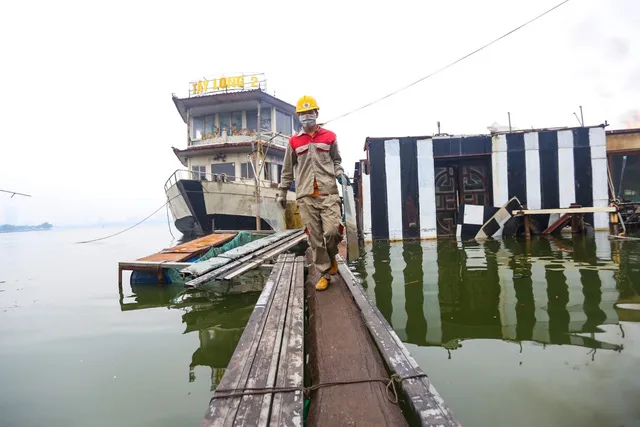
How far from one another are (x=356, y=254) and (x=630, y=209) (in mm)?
10147

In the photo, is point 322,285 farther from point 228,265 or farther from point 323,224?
point 228,265

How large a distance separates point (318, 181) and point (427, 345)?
5.81ft

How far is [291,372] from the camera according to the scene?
1.59 metres

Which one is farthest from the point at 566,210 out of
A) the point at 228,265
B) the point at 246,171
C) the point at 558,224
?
the point at 246,171

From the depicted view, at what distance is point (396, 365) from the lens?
161 cm

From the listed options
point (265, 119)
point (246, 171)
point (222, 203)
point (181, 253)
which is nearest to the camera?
point (181, 253)

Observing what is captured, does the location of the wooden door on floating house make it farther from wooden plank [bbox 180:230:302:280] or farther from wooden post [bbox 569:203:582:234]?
wooden plank [bbox 180:230:302:280]

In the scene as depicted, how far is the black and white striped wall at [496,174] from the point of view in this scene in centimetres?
973

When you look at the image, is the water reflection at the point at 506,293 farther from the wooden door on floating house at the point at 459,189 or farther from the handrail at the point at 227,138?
the handrail at the point at 227,138

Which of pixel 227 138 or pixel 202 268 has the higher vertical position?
pixel 227 138

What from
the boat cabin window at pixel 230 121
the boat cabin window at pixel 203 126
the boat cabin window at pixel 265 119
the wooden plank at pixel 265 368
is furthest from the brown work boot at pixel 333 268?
the boat cabin window at pixel 203 126

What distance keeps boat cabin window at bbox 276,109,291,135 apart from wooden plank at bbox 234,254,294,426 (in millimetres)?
15758

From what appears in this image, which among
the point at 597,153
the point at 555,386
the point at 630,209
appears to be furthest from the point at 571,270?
the point at 630,209

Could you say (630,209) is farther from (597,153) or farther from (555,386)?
(555,386)
